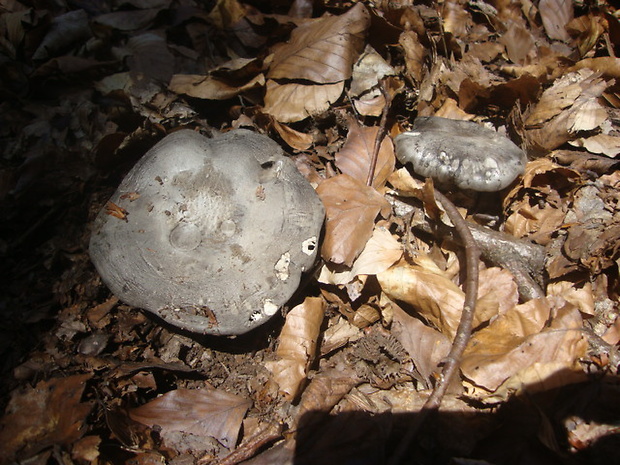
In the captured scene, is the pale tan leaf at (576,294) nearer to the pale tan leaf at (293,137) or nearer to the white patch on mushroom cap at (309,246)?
the white patch on mushroom cap at (309,246)

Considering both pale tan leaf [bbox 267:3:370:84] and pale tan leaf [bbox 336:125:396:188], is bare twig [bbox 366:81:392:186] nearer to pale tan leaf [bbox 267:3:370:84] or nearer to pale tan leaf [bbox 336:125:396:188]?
pale tan leaf [bbox 336:125:396:188]

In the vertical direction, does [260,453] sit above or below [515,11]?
below

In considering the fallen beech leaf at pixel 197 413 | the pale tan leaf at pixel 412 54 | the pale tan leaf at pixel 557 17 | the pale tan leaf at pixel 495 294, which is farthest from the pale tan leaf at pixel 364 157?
the pale tan leaf at pixel 557 17

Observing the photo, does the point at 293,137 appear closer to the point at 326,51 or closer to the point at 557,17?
the point at 326,51

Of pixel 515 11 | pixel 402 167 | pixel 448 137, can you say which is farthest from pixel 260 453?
pixel 515 11

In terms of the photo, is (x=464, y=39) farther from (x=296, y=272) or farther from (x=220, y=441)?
(x=220, y=441)

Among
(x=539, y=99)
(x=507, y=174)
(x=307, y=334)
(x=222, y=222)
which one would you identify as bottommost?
(x=307, y=334)

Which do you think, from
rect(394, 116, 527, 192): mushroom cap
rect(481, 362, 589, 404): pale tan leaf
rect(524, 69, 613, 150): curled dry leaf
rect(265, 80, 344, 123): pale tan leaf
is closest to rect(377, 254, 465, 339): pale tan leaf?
rect(481, 362, 589, 404): pale tan leaf
